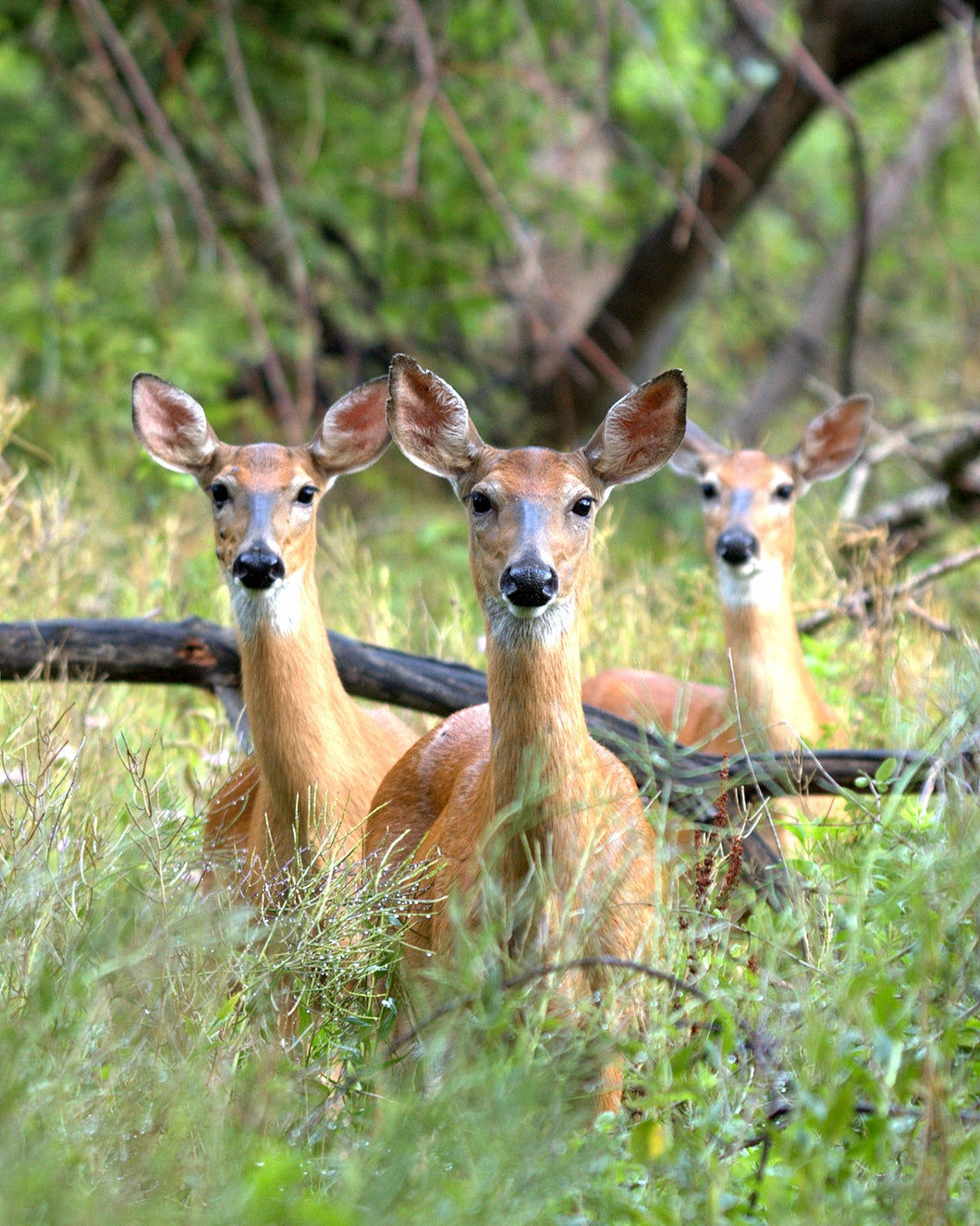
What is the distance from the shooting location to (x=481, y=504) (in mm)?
3895

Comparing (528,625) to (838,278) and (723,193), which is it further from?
(838,278)

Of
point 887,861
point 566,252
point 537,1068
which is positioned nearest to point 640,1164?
point 537,1068

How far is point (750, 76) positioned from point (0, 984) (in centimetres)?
879

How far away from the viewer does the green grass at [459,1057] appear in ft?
7.58

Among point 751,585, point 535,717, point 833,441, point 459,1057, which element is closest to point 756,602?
point 751,585

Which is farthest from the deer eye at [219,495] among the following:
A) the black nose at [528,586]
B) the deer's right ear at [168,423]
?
the black nose at [528,586]

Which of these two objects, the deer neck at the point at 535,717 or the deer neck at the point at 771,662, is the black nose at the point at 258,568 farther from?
the deer neck at the point at 771,662

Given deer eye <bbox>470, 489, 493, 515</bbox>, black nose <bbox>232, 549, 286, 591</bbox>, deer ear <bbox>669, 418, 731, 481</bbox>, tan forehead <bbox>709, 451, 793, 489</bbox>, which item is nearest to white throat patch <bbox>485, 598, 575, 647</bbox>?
deer eye <bbox>470, 489, 493, 515</bbox>

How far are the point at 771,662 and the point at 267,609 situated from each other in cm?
188

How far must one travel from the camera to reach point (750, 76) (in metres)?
10.1

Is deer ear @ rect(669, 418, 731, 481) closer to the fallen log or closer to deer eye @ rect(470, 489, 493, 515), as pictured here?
the fallen log

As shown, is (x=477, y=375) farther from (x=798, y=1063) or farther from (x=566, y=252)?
(x=798, y=1063)

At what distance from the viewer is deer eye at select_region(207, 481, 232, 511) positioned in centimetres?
481

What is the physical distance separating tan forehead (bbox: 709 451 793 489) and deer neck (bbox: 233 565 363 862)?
2.16 meters
